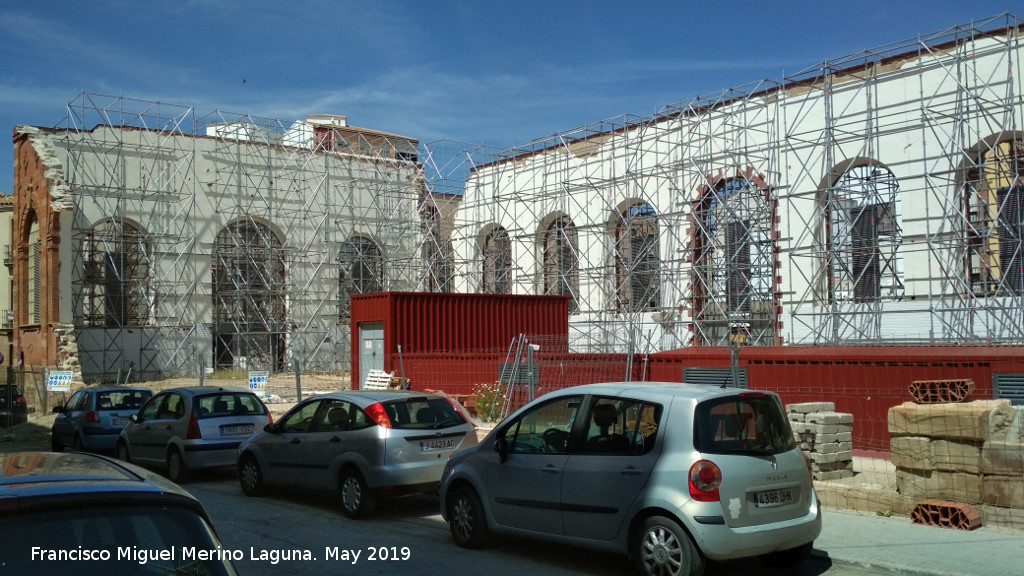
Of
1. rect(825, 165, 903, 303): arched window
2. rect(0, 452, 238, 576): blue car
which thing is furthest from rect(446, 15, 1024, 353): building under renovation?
rect(0, 452, 238, 576): blue car

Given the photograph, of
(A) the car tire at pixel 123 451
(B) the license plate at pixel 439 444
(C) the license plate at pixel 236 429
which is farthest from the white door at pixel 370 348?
(B) the license plate at pixel 439 444

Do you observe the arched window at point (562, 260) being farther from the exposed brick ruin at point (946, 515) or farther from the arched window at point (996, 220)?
the exposed brick ruin at point (946, 515)

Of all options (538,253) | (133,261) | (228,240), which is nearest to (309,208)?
(228,240)

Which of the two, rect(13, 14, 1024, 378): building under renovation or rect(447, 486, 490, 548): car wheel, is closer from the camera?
rect(447, 486, 490, 548): car wheel

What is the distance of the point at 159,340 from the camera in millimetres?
31266

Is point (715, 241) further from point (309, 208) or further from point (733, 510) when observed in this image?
point (733, 510)

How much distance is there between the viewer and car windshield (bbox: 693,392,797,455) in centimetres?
655

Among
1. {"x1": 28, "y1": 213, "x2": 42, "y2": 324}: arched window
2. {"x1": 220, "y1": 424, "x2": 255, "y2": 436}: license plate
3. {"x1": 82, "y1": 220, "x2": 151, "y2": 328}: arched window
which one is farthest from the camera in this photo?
{"x1": 28, "y1": 213, "x2": 42, "y2": 324}: arched window

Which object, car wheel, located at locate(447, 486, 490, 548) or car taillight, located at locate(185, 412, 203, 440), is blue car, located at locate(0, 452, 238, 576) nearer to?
car wheel, located at locate(447, 486, 490, 548)

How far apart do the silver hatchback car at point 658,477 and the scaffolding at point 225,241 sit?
2572cm

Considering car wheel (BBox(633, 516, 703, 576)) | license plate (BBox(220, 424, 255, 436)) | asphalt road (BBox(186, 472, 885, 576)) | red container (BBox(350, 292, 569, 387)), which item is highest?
red container (BBox(350, 292, 569, 387))

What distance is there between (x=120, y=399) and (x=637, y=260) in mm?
16581

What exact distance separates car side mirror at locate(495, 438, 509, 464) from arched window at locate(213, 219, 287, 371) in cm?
2654

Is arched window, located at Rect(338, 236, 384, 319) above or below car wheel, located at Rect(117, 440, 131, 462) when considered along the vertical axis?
above
